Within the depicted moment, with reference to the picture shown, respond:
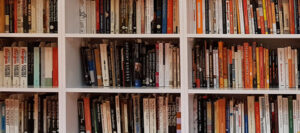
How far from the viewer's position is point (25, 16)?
2105 mm

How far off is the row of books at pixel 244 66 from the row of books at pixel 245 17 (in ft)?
0.29

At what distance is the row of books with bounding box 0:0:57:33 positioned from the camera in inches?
82.8

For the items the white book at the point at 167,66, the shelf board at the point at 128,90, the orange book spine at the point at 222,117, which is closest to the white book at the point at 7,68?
the shelf board at the point at 128,90

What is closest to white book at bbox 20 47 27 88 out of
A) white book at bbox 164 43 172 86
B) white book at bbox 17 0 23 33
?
white book at bbox 17 0 23 33

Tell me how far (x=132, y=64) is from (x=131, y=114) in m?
0.28

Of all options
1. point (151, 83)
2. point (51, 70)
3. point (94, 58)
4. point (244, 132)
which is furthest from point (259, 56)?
point (51, 70)

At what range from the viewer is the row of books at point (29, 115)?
2.09 m

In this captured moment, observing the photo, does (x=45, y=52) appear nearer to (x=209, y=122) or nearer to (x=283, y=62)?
(x=209, y=122)

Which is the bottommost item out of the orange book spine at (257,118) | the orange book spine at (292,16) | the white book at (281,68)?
the orange book spine at (257,118)

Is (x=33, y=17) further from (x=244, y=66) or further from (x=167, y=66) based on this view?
(x=244, y=66)

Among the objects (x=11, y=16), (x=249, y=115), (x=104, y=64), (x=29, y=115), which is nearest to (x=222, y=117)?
(x=249, y=115)

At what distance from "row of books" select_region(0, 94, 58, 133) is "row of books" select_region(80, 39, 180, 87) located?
258mm

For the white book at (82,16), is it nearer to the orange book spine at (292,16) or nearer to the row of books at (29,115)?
the row of books at (29,115)

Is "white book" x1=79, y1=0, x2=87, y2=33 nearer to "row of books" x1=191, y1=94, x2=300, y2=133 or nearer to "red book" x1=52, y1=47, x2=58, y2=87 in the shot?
A: "red book" x1=52, y1=47, x2=58, y2=87
